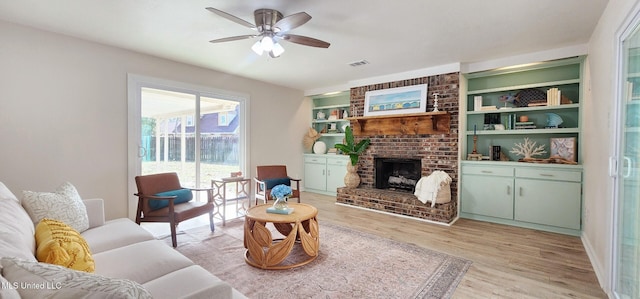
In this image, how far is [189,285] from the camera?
1.39 metres

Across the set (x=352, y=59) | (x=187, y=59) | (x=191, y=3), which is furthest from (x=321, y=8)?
(x=187, y=59)

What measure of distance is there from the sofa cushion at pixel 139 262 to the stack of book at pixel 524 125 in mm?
4634

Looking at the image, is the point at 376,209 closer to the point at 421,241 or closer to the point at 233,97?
the point at 421,241

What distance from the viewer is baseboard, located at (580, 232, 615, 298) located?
2.15 metres

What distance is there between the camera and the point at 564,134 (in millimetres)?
3902

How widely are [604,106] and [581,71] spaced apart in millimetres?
1728

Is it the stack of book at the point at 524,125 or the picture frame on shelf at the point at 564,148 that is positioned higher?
the stack of book at the point at 524,125

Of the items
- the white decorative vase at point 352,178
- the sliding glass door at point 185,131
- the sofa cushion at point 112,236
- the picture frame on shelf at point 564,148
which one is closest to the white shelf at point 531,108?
the picture frame on shelf at point 564,148

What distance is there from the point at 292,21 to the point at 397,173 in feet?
12.1

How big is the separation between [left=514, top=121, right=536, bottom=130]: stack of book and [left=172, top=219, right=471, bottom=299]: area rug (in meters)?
2.51

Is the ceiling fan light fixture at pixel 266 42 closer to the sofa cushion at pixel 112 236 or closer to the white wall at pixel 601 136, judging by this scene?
the sofa cushion at pixel 112 236

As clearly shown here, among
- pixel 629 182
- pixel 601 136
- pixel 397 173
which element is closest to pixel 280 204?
pixel 629 182

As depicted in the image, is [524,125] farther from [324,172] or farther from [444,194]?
[324,172]

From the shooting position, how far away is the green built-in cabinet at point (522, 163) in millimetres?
3568
